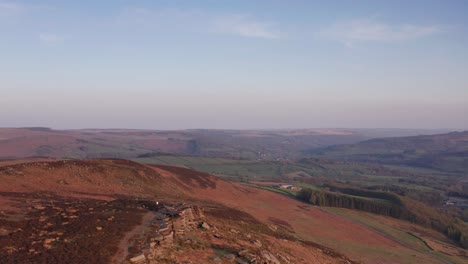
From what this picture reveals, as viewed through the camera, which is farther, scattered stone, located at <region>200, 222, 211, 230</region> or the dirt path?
scattered stone, located at <region>200, 222, 211, 230</region>

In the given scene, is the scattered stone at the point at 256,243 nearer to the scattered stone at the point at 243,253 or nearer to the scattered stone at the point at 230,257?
the scattered stone at the point at 243,253

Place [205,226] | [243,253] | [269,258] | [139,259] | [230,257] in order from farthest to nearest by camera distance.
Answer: [205,226] < [269,258] < [243,253] < [230,257] < [139,259]

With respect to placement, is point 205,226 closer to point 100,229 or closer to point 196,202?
point 100,229

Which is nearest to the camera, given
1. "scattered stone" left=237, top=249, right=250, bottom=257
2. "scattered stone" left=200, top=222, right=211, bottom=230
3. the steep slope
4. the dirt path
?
the dirt path

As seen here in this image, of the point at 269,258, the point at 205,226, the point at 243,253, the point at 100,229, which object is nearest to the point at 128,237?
the point at 100,229

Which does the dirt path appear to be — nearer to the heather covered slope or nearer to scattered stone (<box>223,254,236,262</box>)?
the heather covered slope

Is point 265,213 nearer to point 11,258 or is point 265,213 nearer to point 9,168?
point 9,168

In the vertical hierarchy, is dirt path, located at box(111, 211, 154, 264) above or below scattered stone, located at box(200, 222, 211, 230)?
above

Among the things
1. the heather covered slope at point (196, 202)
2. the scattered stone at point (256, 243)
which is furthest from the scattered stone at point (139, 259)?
the scattered stone at point (256, 243)

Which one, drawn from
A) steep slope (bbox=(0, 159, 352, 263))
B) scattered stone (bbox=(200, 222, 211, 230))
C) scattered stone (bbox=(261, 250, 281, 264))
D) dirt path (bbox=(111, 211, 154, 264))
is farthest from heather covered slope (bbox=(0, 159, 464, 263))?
scattered stone (bbox=(261, 250, 281, 264))
